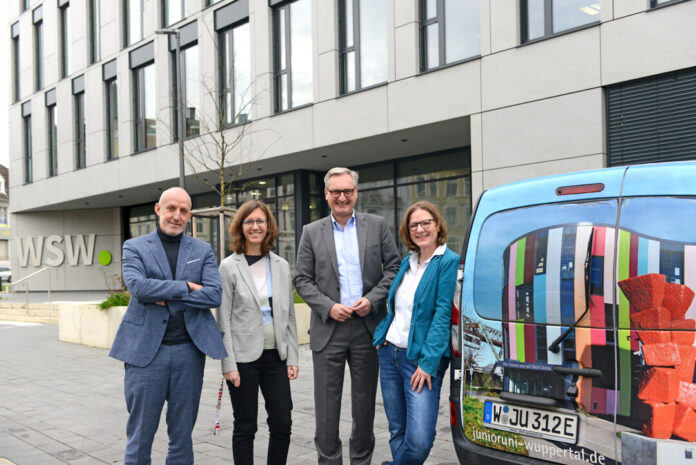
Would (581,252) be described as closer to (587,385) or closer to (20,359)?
(587,385)

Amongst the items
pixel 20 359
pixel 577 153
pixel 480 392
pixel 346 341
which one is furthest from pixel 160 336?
pixel 577 153

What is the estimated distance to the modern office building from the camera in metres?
11.0

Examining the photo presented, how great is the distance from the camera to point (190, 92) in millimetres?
20469

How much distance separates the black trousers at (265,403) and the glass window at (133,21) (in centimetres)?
2172

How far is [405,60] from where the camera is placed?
14055 mm

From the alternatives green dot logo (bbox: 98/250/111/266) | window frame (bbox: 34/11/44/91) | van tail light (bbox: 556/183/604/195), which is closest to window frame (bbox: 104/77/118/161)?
window frame (bbox: 34/11/44/91)

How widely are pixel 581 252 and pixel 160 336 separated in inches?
86.5

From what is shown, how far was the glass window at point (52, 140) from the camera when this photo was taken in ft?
89.7

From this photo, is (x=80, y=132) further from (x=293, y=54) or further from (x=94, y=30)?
(x=293, y=54)

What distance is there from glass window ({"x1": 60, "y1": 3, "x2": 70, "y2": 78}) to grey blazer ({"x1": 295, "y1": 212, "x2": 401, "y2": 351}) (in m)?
26.5

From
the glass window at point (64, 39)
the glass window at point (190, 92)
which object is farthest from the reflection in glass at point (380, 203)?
the glass window at point (64, 39)

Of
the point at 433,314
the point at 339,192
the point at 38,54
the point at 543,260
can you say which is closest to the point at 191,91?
the point at 38,54

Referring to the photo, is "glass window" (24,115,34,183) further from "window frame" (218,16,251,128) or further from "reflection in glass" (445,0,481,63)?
"reflection in glass" (445,0,481,63)

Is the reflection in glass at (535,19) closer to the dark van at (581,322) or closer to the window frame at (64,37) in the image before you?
the dark van at (581,322)
